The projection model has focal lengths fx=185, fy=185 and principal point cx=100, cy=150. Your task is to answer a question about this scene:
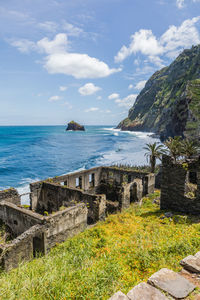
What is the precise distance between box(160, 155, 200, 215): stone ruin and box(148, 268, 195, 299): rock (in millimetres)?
12625

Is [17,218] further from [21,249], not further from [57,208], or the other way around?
[57,208]

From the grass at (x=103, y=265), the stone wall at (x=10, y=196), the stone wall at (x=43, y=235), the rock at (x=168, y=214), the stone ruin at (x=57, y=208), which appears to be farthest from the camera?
the stone wall at (x=10, y=196)

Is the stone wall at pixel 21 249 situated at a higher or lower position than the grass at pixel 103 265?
lower

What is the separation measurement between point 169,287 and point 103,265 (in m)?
3.58

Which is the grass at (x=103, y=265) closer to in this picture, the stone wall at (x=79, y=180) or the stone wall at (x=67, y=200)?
the stone wall at (x=67, y=200)

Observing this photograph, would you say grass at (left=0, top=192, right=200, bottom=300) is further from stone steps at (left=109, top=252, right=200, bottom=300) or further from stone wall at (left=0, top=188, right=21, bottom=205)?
stone wall at (left=0, top=188, right=21, bottom=205)

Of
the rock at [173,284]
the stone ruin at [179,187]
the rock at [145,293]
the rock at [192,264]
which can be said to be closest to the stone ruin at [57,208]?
the stone ruin at [179,187]

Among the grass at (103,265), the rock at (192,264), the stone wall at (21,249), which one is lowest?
the stone wall at (21,249)

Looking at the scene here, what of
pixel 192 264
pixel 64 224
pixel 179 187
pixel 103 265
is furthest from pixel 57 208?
pixel 192 264

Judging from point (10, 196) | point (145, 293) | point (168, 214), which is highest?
point (145, 293)

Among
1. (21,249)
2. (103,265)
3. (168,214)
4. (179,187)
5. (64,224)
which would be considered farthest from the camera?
(179,187)

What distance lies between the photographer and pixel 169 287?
508cm

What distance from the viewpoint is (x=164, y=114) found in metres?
137

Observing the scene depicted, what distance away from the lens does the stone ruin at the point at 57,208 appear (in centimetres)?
1279
